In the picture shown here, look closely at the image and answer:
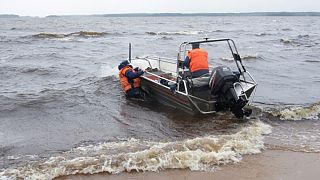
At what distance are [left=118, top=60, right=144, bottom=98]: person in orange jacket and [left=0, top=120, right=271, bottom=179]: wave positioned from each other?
332 cm

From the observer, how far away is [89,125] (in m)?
8.99

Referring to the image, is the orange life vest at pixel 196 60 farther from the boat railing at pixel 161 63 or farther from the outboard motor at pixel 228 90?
the boat railing at pixel 161 63

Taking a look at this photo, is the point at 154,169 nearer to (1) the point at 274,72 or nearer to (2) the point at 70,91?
(2) the point at 70,91

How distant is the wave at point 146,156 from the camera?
6.17 m

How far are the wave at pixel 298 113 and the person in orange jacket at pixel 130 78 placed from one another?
374 cm

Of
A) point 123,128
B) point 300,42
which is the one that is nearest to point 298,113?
point 123,128

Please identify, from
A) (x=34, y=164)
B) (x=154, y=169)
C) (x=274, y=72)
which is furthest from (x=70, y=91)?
(x=274, y=72)

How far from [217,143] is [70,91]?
6733mm

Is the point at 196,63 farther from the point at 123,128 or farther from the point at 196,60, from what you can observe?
the point at 123,128

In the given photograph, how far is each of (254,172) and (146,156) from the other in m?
1.78

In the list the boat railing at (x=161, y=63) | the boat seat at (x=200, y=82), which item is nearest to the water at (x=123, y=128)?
the boat seat at (x=200, y=82)

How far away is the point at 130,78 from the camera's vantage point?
1079 cm

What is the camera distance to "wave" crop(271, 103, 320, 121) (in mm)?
8937

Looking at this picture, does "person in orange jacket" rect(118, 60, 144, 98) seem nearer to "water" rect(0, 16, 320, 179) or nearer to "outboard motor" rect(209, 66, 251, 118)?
"water" rect(0, 16, 320, 179)
